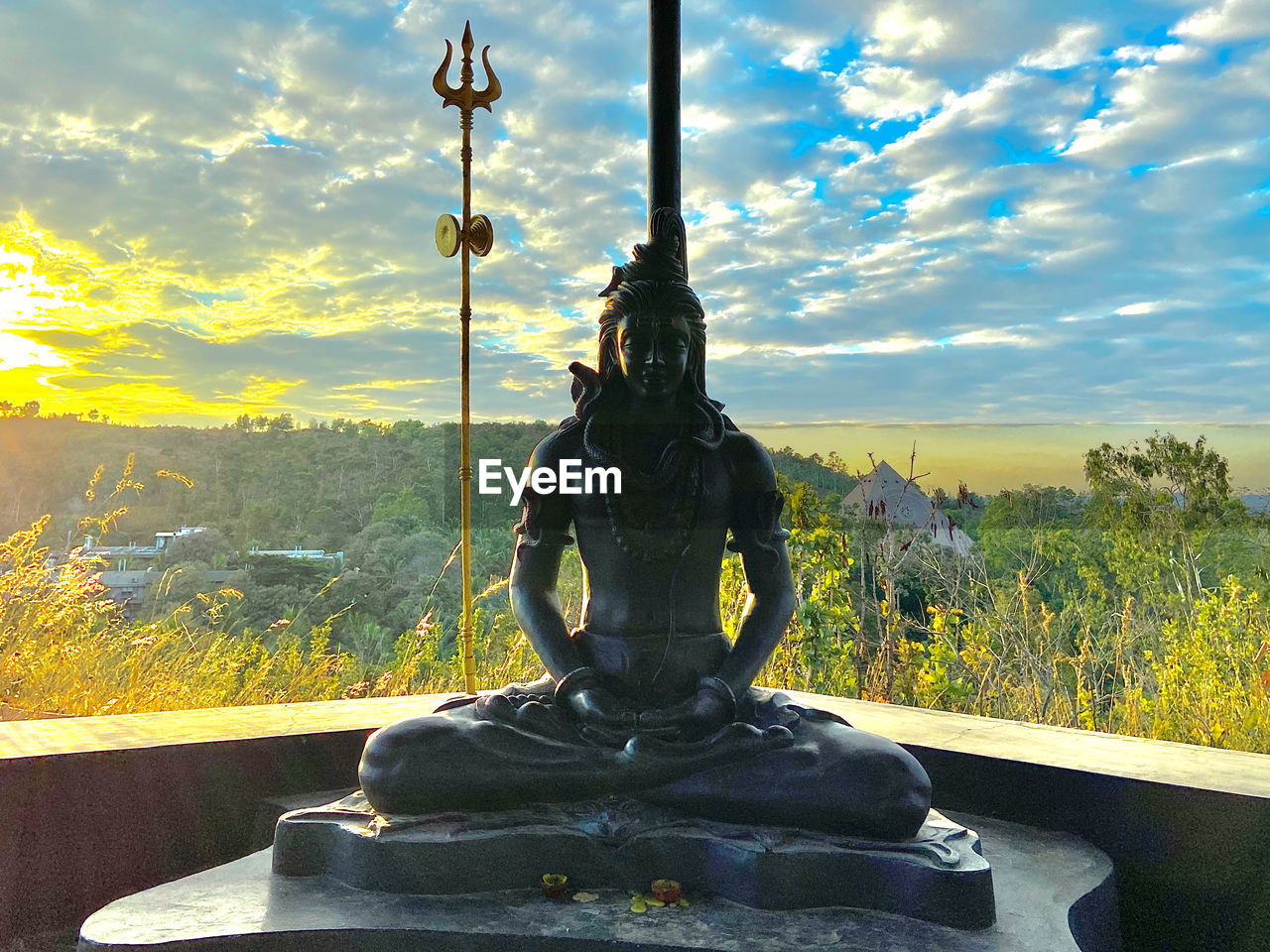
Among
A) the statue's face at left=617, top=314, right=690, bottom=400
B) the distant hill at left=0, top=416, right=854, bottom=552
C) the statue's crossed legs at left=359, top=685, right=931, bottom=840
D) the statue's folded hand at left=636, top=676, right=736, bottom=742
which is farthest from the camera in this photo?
the distant hill at left=0, top=416, right=854, bottom=552

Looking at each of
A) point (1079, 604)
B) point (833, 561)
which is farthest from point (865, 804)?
point (1079, 604)

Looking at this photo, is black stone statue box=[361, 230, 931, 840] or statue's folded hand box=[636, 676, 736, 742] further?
statue's folded hand box=[636, 676, 736, 742]

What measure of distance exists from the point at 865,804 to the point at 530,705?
1015mm

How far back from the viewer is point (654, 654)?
9.96 ft

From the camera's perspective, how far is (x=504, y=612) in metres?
7.51

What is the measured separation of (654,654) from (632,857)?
2.14 ft

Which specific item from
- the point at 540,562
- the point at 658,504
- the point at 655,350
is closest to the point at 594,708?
the point at 540,562

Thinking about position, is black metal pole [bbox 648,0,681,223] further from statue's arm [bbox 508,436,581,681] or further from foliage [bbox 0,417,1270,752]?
foliage [bbox 0,417,1270,752]

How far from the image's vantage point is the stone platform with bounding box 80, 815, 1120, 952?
7.47ft

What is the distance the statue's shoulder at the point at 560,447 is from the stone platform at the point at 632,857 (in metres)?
1.13

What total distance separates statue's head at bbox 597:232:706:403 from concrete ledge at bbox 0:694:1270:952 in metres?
1.63

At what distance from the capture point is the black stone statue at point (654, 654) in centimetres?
270

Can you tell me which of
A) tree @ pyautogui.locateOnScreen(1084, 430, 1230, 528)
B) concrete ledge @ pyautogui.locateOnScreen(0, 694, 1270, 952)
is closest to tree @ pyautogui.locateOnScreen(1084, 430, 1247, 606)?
tree @ pyautogui.locateOnScreen(1084, 430, 1230, 528)

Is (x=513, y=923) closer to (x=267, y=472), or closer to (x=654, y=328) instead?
(x=654, y=328)
